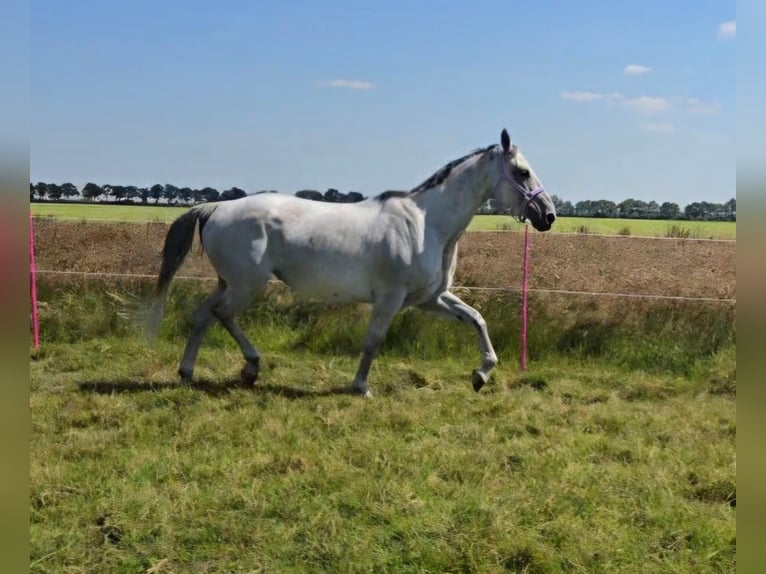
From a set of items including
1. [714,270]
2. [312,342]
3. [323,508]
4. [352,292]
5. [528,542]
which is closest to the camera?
[528,542]

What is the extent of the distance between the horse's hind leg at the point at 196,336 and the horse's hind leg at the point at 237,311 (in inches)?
3.5

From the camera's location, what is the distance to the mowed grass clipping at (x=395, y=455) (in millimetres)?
2994

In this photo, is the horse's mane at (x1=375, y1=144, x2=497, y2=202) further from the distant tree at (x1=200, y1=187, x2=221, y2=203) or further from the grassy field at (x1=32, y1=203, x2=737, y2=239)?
the grassy field at (x1=32, y1=203, x2=737, y2=239)

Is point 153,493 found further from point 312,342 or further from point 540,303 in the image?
point 540,303

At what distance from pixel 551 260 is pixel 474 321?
4.31 metres

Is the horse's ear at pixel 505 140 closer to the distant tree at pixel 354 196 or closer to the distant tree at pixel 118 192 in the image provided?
the distant tree at pixel 354 196

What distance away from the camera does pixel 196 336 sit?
586cm

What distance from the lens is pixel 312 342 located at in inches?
291

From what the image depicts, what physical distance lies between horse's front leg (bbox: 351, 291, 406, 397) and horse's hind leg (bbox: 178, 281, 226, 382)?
4.49 ft

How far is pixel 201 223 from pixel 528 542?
4.05 m

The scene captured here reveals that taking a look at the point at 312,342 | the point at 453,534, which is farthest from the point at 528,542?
the point at 312,342

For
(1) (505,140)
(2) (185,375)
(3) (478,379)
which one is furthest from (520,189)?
(2) (185,375)

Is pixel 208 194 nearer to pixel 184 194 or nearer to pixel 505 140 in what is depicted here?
pixel 184 194

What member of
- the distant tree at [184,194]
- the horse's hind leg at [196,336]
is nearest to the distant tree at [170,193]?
the distant tree at [184,194]
